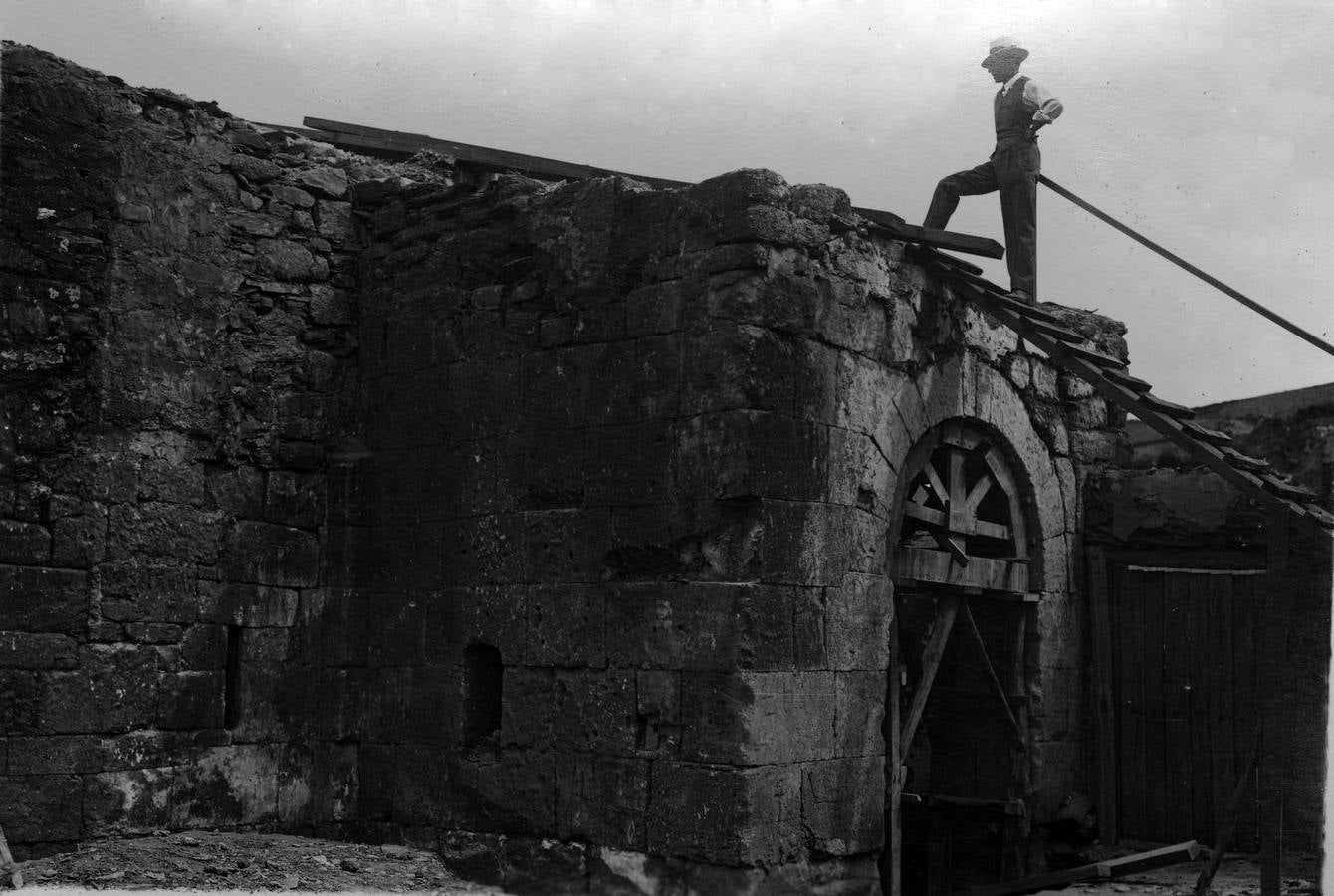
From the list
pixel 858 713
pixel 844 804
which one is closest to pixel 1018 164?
pixel 858 713

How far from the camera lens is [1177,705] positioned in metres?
9.01

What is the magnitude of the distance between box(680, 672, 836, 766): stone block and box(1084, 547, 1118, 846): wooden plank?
302cm

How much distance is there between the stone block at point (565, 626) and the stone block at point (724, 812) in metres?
0.69

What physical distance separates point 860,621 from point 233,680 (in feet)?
11.0

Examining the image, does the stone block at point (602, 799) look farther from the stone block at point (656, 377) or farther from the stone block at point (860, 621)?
the stone block at point (656, 377)

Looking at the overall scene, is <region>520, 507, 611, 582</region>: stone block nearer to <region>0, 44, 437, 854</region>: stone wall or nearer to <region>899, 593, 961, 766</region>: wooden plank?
<region>0, 44, 437, 854</region>: stone wall

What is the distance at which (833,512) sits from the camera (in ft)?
22.6

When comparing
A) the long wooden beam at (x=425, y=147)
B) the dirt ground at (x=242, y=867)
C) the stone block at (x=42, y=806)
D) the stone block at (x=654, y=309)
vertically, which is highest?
the long wooden beam at (x=425, y=147)

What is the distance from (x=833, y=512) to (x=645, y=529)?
2.94 feet

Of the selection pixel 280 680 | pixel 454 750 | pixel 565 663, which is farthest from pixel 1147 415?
pixel 280 680

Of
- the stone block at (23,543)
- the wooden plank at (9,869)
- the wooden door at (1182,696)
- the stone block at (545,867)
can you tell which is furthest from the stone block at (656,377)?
the wooden door at (1182,696)

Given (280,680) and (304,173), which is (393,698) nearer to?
(280,680)

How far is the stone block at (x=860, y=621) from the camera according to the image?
6.85 m

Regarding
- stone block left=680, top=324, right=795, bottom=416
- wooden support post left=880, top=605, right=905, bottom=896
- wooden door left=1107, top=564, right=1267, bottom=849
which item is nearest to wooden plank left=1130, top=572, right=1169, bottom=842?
wooden door left=1107, top=564, right=1267, bottom=849
